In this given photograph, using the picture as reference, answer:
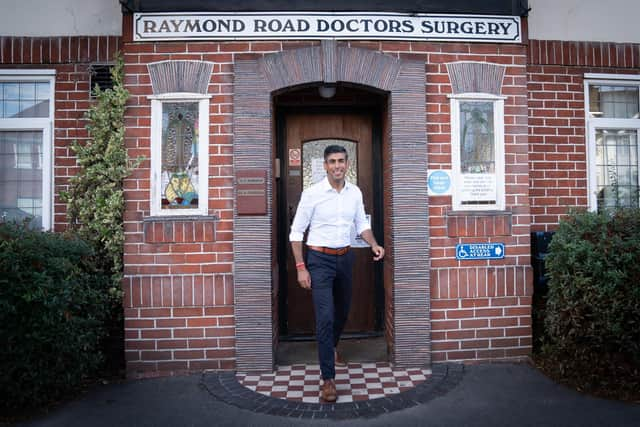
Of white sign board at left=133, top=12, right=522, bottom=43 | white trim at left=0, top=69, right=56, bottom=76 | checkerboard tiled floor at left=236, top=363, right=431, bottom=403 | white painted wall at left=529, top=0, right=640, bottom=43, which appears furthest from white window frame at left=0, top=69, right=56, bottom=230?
white painted wall at left=529, top=0, right=640, bottom=43

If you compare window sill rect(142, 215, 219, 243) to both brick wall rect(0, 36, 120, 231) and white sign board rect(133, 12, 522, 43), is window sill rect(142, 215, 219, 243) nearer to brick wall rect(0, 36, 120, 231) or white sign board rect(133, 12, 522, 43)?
brick wall rect(0, 36, 120, 231)

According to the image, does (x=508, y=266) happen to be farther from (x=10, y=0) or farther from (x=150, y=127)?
(x=10, y=0)

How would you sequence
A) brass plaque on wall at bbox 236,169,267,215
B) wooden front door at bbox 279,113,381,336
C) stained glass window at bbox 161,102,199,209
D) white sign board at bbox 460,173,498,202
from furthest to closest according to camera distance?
wooden front door at bbox 279,113,381,336, white sign board at bbox 460,173,498,202, stained glass window at bbox 161,102,199,209, brass plaque on wall at bbox 236,169,267,215

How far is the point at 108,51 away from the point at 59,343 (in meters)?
2.87

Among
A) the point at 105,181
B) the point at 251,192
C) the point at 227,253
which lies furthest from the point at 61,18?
the point at 227,253

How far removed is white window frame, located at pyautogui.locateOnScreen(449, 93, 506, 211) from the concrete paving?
Answer: 1.59 meters

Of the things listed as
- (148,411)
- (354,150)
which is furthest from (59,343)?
(354,150)

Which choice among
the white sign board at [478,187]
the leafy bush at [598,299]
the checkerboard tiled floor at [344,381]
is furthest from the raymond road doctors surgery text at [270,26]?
the checkerboard tiled floor at [344,381]

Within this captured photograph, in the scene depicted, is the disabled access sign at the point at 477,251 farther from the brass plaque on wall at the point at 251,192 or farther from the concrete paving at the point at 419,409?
the brass plaque on wall at the point at 251,192

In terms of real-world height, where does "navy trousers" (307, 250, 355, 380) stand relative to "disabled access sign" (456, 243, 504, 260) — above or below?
below

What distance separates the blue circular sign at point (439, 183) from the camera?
4.66 metres

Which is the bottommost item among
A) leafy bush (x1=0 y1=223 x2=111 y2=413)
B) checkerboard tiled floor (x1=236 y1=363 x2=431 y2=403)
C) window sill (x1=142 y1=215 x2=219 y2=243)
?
checkerboard tiled floor (x1=236 y1=363 x2=431 y2=403)

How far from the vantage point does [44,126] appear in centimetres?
496

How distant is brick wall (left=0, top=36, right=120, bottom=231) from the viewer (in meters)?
4.90
